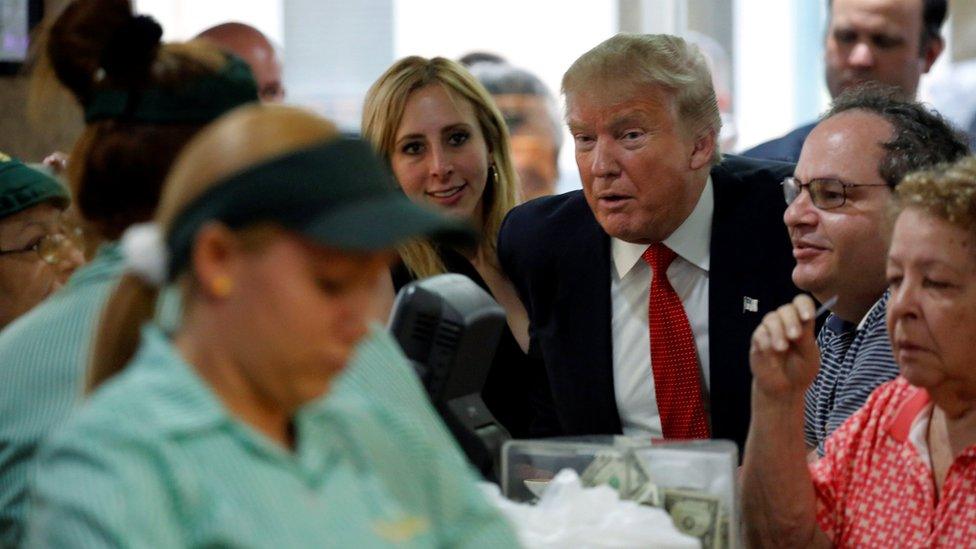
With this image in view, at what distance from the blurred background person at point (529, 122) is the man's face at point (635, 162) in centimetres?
187

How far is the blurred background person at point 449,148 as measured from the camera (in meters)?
3.21

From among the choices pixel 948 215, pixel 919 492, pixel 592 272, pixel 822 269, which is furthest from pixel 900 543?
pixel 592 272

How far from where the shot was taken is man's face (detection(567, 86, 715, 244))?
2.81m

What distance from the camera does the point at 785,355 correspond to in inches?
80.6

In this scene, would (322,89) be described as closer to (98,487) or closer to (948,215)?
(948,215)

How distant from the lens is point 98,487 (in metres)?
1.00

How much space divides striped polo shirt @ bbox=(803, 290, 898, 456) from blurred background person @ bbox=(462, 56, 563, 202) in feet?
7.63

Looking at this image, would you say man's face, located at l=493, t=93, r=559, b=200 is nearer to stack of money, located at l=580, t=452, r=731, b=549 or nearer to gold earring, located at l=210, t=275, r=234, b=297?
stack of money, located at l=580, t=452, r=731, b=549

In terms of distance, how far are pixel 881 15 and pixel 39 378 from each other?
3034 millimetres

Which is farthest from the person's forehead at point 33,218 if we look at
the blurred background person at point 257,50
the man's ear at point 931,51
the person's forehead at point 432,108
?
the man's ear at point 931,51

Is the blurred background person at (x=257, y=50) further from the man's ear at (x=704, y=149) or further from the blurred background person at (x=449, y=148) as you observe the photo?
the man's ear at (x=704, y=149)

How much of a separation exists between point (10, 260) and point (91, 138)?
53.2 inches

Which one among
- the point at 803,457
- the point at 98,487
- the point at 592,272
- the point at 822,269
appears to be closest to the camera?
the point at 98,487

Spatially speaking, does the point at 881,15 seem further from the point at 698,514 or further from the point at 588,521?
the point at 588,521
